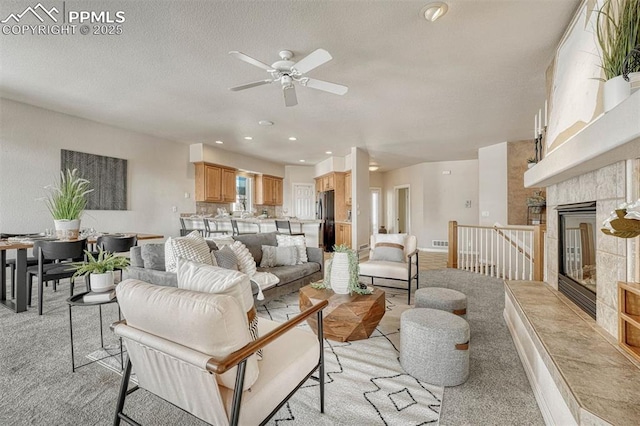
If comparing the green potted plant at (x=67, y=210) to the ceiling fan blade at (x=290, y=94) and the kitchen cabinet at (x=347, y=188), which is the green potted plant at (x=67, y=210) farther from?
the kitchen cabinet at (x=347, y=188)

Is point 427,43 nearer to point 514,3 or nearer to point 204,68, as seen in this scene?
point 514,3

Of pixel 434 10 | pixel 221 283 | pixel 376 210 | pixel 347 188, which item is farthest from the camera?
pixel 376 210

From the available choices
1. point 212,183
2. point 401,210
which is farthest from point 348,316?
point 401,210

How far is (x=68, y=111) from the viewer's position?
4.37 meters

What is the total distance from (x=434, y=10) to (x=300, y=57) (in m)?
1.26

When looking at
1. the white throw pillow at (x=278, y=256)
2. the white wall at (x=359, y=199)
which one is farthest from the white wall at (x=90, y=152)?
the white wall at (x=359, y=199)

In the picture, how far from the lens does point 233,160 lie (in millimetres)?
7152

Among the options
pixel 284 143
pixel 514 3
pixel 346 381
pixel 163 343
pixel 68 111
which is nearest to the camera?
pixel 163 343

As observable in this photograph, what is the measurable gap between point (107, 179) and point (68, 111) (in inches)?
46.8

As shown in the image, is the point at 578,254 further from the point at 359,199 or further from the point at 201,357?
the point at 359,199

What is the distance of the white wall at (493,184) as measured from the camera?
19.7ft

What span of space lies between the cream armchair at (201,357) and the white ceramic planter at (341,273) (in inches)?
49.2

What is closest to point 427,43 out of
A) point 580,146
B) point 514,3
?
point 514,3

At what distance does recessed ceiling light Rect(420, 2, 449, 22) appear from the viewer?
205cm
